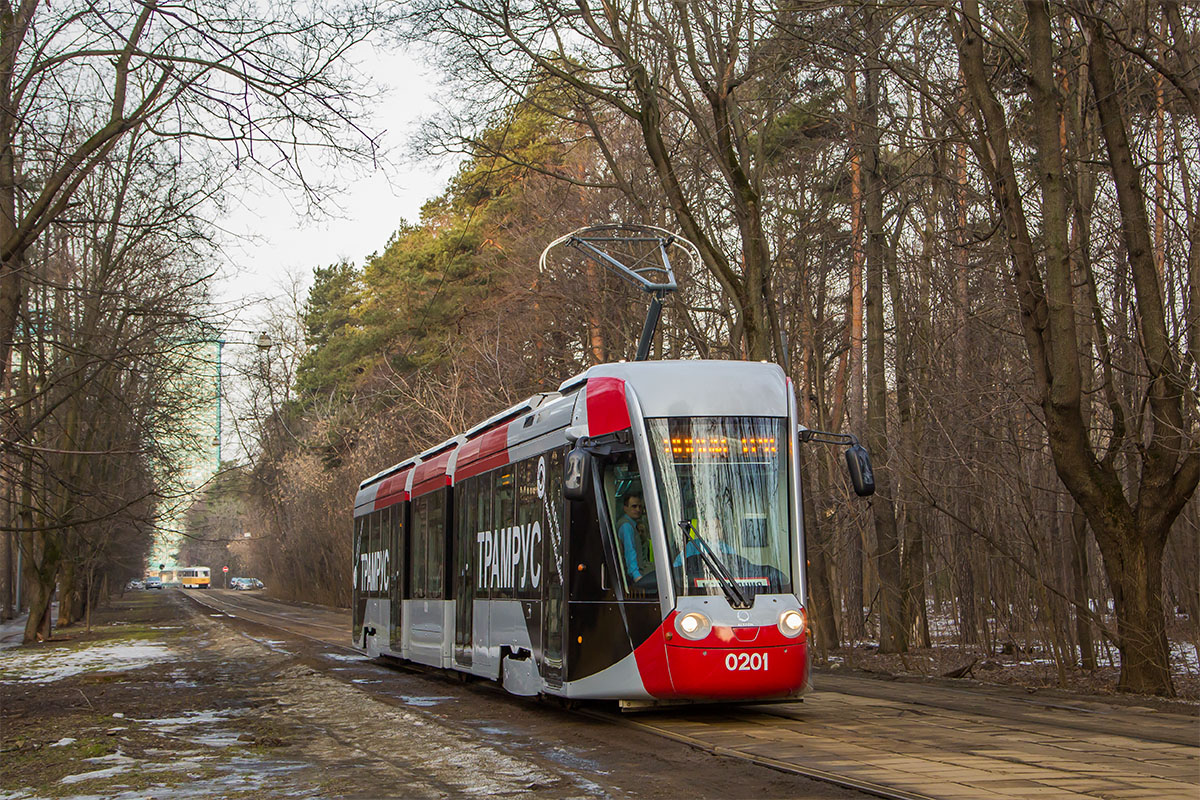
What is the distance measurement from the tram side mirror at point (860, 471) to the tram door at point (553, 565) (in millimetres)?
2682

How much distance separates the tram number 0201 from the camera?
10805 mm

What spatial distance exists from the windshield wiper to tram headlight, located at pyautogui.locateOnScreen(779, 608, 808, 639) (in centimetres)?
33

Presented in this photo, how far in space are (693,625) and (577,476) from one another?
1.55 m

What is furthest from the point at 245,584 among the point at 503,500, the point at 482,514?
the point at 503,500

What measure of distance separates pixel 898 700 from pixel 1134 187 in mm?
6046

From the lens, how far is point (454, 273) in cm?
4531

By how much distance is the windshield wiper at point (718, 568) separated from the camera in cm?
1097

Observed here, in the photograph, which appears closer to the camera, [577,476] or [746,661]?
[746,661]

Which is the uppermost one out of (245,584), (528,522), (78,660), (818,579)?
(245,584)

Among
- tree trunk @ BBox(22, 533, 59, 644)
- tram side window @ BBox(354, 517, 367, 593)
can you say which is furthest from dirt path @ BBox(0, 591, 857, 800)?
tree trunk @ BBox(22, 533, 59, 644)

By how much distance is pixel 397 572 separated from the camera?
66.1 ft

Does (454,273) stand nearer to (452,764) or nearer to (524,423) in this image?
(524,423)

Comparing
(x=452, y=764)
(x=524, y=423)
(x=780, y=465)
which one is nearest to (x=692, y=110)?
(x=524, y=423)

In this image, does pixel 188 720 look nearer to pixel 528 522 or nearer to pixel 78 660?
pixel 528 522
